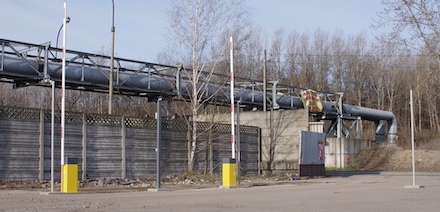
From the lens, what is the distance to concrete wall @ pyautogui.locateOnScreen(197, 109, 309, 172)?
3334 cm

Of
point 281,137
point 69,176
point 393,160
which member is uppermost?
point 281,137

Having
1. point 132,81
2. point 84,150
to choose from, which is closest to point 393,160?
point 132,81

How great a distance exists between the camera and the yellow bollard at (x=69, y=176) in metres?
19.1

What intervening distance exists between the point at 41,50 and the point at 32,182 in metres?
8.09

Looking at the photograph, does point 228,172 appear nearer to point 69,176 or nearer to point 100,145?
point 100,145

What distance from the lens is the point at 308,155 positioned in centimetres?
3244

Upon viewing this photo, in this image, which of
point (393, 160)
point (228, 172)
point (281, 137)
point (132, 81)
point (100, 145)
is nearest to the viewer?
point (228, 172)

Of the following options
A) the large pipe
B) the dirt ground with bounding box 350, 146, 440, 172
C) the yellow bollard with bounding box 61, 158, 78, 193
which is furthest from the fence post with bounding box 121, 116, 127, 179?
the dirt ground with bounding box 350, 146, 440, 172

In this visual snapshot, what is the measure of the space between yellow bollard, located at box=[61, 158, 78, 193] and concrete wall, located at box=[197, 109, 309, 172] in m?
15.3

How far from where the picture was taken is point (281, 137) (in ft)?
111

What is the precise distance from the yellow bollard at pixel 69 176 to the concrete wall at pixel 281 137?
50.2ft

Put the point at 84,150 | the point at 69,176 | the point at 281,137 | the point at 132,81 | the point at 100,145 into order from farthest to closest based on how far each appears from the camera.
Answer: the point at 281,137 → the point at 132,81 → the point at 100,145 → the point at 84,150 → the point at 69,176

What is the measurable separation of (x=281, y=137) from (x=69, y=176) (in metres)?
16.7

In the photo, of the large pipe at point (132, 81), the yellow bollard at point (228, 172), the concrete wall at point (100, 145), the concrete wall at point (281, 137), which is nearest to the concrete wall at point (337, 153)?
the large pipe at point (132, 81)
